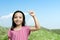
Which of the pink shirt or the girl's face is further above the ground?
the girl's face

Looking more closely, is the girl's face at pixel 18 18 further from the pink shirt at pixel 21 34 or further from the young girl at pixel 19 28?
the pink shirt at pixel 21 34

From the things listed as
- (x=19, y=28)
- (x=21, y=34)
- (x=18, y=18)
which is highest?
(x=18, y=18)

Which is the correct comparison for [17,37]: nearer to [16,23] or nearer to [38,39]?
[16,23]

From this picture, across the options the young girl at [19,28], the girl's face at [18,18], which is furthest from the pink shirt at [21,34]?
the girl's face at [18,18]

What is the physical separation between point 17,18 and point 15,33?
0.31 m

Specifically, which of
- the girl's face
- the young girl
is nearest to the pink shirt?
the young girl

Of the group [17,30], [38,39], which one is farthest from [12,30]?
[38,39]

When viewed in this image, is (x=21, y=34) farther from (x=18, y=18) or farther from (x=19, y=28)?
(x=18, y=18)

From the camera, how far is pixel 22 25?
4.30 meters

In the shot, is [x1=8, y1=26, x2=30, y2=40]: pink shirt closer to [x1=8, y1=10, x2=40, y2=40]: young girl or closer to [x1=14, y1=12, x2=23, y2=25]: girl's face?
[x1=8, y1=10, x2=40, y2=40]: young girl

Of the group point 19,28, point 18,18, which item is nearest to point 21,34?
point 19,28

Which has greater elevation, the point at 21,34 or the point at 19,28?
the point at 19,28

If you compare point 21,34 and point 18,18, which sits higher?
point 18,18

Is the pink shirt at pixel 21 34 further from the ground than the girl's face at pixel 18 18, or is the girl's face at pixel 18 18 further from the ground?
the girl's face at pixel 18 18
